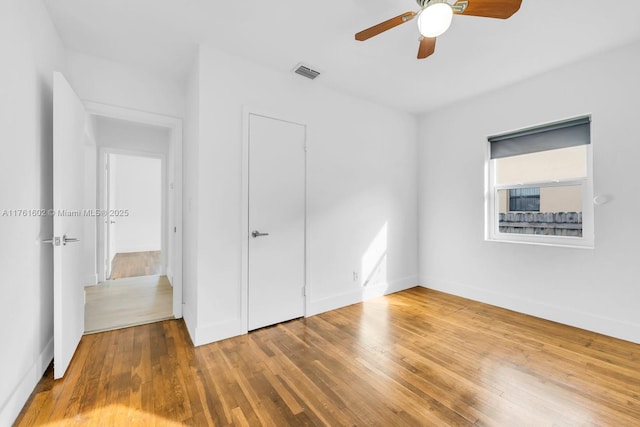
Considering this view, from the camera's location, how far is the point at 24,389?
5.41 ft

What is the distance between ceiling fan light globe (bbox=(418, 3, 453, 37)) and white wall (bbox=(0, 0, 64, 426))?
2319mm

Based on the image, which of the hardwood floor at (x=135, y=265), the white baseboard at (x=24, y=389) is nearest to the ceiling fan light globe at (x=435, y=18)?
the white baseboard at (x=24, y=389)

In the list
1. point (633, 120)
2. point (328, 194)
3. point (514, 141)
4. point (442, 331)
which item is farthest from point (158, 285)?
point (633, 120)

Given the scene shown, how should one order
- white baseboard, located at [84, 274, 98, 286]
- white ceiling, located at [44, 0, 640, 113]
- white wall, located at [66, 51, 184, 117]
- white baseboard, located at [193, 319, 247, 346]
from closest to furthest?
white ceiling, located at [44, 0, 640, 113] → white baseboard, located at [193, 319, 247, 346] → white wall, located at [66, 51, 184, 117] → white baseboard, located at [84, 274, 98, 286]

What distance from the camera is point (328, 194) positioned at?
3.22m

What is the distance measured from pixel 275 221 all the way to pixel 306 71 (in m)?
1.60

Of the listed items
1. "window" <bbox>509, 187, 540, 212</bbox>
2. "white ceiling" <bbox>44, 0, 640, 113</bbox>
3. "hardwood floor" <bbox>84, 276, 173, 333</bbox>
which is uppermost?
"white ceiling" <bbox>44, 0, 640, 113</bbox>

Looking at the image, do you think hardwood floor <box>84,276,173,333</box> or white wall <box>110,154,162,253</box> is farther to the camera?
white wall <box>110,154,162,253</box>

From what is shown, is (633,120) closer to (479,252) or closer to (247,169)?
(479,252)

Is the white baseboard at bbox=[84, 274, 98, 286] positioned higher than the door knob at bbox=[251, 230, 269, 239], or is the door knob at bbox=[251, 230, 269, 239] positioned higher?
the door knob at bbox=[251, 230, 269, 239]

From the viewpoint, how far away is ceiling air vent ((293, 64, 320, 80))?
9.02ft

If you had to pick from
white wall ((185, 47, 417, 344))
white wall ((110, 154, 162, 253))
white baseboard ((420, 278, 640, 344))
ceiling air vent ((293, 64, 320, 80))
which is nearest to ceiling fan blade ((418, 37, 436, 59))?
ceiling air vent ((293, 64, 320, 80))

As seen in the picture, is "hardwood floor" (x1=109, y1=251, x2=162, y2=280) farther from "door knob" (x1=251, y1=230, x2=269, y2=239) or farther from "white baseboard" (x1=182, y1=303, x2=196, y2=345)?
"door knob" (x1=251, y1=230, x2=269, y2=239)

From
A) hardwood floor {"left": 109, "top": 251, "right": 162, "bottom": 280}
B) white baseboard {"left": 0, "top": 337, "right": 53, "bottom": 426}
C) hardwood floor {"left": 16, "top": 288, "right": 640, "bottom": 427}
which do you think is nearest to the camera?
white baseboard {"left": 0, "top": 337, "right": 53, "bottom": 426}
